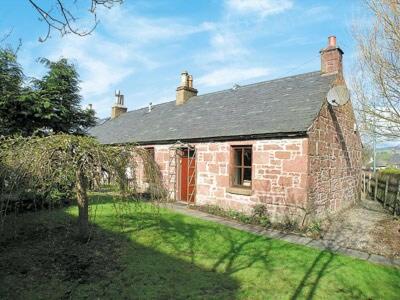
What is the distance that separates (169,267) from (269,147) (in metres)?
6.19

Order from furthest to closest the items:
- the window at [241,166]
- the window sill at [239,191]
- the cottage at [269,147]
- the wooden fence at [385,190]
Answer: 1. the wooden fence at [385,190]
2. the window at [241,166]
3. the window sill at [239,191]
4. the cottage at [269,147]

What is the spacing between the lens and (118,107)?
2856 cm

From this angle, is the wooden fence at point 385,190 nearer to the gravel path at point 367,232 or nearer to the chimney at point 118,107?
the gravel path at point 367,232

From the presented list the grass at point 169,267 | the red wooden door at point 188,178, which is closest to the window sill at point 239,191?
the red wooden door at point 188,178

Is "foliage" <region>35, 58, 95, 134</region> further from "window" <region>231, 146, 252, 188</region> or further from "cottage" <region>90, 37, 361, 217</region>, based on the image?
"window" <region>231, 146, 252, 188</region>

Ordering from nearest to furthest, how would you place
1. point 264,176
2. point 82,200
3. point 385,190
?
point 82,200 < point 264,176 < point 385,190

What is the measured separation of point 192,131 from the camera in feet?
48.0

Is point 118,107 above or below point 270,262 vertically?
above

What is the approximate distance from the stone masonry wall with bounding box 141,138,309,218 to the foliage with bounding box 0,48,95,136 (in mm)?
5462

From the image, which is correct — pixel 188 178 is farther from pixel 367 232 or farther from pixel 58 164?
pixel 58 164

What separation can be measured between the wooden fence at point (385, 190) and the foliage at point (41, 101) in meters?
13.0

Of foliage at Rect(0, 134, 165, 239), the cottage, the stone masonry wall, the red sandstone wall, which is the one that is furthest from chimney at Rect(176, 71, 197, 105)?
foliage at Rect(0, 134, 165, 239)

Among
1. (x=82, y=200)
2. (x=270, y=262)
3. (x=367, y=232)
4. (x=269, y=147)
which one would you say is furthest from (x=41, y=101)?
(x=367, y=232)

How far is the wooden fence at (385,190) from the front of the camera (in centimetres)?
1272
